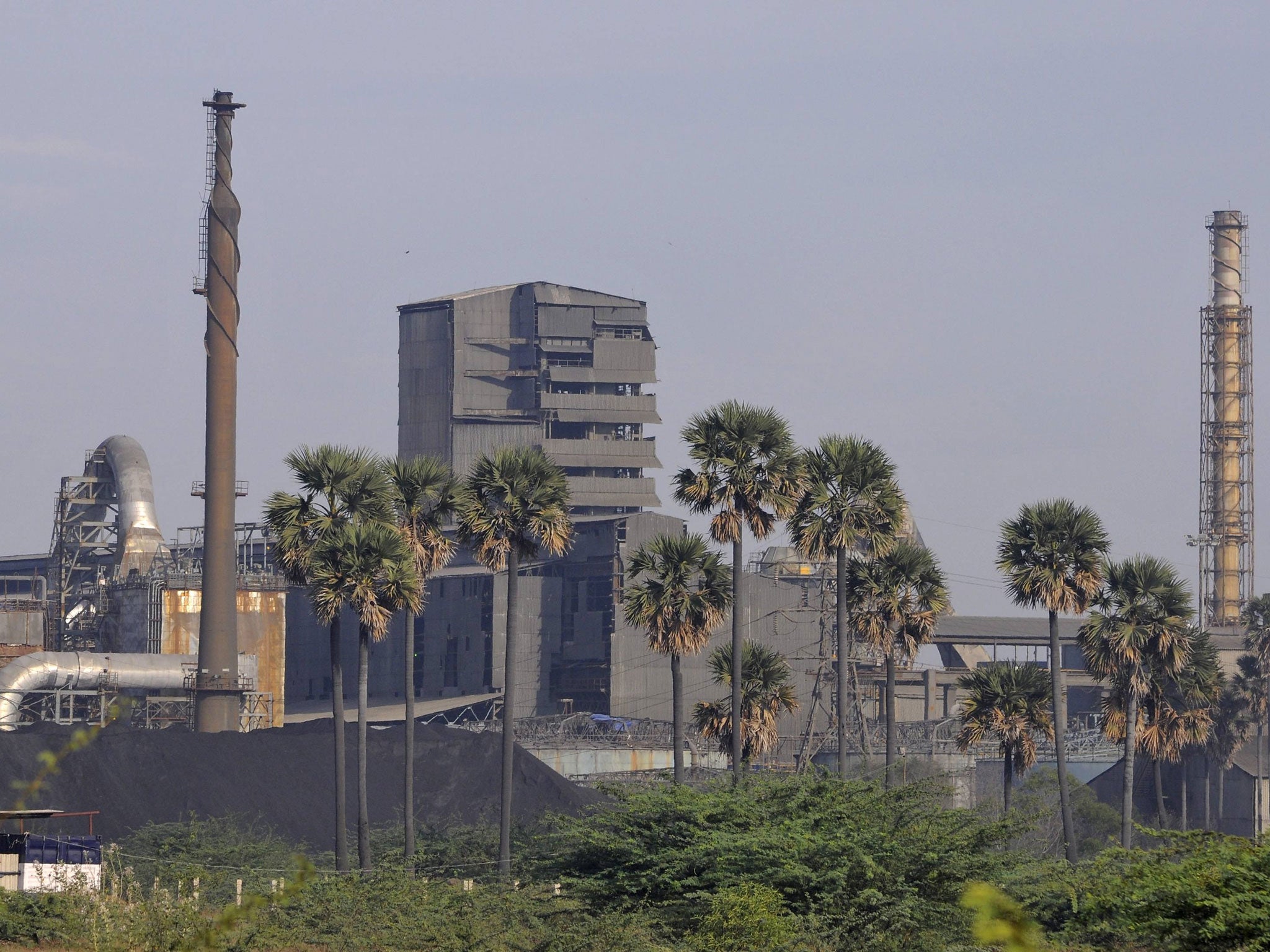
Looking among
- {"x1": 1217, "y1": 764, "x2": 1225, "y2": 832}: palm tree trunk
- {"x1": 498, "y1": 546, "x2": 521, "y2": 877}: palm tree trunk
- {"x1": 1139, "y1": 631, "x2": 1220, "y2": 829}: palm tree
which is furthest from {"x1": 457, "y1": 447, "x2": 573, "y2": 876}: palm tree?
{"x1": 1217, "y1": 764, "x2": 1225, "y2": 832}: palm tree trunk

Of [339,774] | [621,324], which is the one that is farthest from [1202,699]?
[621,324]

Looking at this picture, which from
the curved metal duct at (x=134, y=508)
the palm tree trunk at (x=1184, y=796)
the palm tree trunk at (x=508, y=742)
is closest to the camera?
the palm tree trunk at (x=508, y=742)

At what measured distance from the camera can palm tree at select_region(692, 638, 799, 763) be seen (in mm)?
58312

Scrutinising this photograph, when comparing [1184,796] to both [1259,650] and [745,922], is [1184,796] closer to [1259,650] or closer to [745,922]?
[1259,650]

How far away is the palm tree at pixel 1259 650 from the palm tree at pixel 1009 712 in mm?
38817

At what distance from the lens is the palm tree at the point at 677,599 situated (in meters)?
59.6

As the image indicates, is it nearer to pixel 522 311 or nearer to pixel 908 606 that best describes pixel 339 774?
pixel 908 606

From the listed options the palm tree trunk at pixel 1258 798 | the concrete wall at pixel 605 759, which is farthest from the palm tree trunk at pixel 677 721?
the palm tree trunk at pixel 1258 798

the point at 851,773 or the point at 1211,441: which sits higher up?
the point at 1211,441

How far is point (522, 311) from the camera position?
161125 millimetres

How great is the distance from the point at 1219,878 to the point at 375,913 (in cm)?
2299

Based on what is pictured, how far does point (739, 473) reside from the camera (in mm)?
59406

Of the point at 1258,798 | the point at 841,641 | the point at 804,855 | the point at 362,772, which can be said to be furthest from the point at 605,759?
the point at 804,855

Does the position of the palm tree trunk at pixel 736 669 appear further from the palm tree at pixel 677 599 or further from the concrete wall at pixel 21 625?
the concrete wall at pixel 21 625
